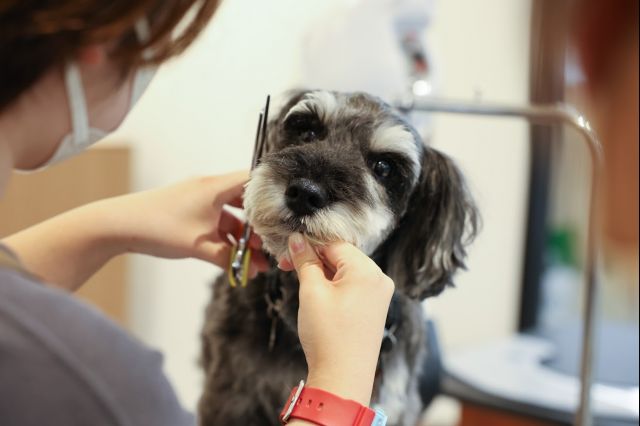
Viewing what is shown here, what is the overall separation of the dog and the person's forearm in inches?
10.3

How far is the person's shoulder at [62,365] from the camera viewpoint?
53 cm

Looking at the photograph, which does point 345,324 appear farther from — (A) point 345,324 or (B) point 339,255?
(B) point 339,255

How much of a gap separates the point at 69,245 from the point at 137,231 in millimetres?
102

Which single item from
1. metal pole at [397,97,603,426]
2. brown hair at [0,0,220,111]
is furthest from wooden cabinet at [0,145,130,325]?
metal pole at [397,97,603,426]

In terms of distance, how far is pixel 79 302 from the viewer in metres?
0.60

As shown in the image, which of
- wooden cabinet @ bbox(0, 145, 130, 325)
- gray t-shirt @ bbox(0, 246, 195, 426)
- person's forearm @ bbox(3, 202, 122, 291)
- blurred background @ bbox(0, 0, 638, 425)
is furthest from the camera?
blurred background @ bbox(0, 0, 638, 425)

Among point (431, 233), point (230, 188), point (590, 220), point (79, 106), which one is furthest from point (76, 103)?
point (590, 220)

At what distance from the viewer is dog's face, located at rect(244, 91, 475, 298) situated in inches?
35.8

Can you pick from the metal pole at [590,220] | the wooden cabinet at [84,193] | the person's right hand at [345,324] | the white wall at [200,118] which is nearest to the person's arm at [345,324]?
the person's right hand at [345,324]

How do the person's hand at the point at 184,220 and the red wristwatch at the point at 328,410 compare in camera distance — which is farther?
the person's hand at the point at 184,220

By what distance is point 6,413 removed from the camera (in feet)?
1.77

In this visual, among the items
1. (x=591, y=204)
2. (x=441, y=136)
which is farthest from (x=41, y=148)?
(x=441, y=136)

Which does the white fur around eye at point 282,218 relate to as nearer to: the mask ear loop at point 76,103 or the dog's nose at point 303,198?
the dog's nose at point 303,198

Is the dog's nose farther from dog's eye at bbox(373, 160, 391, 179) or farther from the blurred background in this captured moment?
the blurred background
